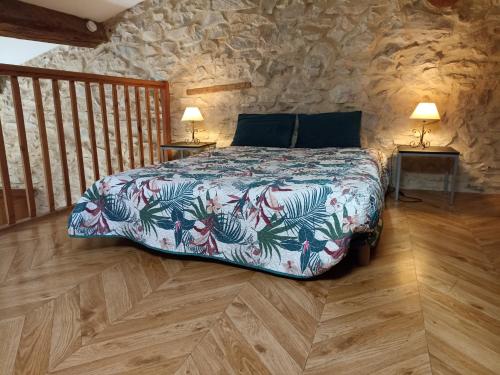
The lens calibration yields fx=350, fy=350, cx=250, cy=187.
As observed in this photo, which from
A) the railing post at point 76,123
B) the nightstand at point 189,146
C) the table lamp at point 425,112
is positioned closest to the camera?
the railing post at point 76,123

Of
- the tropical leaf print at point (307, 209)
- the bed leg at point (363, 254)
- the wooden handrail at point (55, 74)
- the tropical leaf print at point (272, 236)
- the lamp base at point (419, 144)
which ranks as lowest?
the bed leg at point (363, 254)

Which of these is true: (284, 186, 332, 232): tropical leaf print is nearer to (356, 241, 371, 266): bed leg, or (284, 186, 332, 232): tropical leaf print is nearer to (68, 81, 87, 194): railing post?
(356, 241, 371, 266): bed leg

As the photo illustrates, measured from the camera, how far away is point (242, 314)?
1.43 meters

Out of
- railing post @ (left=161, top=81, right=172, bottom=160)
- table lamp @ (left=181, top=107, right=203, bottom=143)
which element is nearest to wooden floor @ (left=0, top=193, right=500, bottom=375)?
table lamp @ (left=181, top=107, right=203, bottom=143)

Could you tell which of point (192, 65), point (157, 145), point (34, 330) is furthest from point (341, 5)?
point (34, 330)

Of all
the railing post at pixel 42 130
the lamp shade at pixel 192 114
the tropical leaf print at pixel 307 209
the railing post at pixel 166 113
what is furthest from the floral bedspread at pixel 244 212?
the railing post at pixel 166 113

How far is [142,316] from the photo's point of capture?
1.42 metres

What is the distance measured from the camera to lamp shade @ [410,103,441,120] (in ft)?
10.0

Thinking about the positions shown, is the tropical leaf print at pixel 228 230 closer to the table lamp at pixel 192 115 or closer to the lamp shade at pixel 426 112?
the lamp shade at pixel 426 112

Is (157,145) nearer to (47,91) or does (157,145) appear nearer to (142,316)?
(47,91)

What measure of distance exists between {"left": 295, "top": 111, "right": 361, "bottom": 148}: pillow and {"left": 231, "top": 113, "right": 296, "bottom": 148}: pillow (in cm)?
13

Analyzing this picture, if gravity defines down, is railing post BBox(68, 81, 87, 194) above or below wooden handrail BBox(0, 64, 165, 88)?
below

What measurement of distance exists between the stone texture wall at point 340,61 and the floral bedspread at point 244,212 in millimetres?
1511

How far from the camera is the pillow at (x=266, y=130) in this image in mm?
3383
